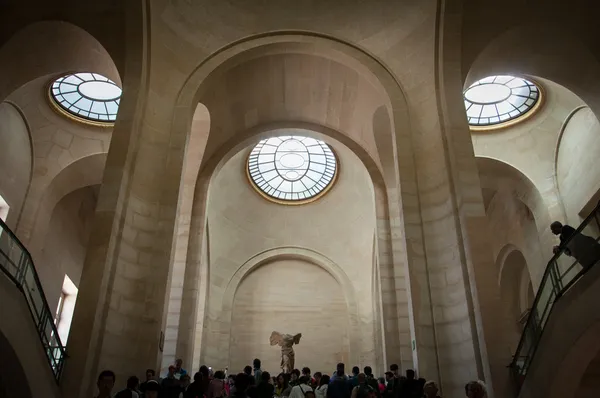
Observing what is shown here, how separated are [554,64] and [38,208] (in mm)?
12822

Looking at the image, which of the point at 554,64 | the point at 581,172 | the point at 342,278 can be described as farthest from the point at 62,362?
the point at 342,278

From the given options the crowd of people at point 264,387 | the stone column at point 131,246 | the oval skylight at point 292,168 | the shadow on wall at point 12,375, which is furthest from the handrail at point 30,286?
the oval skylight at point 292,168

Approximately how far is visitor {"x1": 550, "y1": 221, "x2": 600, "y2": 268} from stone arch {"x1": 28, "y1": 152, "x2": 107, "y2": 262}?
1180cm

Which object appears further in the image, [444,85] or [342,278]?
[342,278]

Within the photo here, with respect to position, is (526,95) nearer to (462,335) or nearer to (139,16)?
(462,335)

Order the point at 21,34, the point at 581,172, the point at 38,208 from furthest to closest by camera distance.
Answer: the point at 38,208 → the point at 581,172 → the point at 21,34

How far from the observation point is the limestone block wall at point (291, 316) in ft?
66.7

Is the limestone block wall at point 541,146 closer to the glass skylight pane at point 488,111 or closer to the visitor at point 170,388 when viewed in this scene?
the glass skylight pane at point 488,111

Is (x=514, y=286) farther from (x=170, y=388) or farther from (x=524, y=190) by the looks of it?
(x=170, y=388)

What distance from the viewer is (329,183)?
851 inches

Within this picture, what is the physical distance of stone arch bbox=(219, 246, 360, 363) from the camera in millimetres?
20222

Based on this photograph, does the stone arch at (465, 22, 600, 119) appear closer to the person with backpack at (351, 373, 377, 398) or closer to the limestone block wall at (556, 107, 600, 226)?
the limestone block wall at (556, 107, 600, 226)

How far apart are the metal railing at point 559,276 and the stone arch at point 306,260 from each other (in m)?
12.9

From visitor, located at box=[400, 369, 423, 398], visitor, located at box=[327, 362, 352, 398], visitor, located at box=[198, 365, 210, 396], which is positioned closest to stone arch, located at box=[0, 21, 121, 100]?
visitor, located at box=[198, 365, 210, 396]
